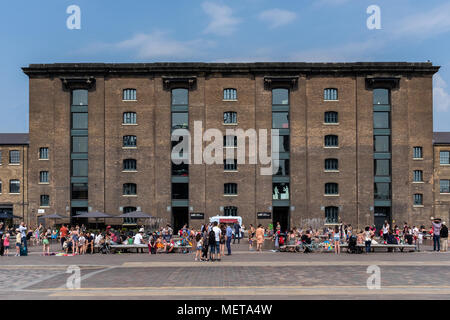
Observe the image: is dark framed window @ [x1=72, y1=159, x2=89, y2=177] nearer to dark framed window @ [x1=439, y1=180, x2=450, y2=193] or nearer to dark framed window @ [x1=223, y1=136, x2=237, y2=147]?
dark framed window @ [x1=223, y1=136, x2=237, y2=147]

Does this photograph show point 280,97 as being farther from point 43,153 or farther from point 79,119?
point 43,153

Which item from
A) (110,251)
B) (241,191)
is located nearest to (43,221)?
(241,191)

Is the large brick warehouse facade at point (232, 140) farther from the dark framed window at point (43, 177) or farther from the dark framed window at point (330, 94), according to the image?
the dark framed window at point (43, 177)

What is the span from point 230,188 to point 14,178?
24.3 meters

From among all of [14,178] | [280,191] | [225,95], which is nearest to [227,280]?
[280,191]

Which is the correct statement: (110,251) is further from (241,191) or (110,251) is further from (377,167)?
(377,167)

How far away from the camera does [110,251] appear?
1137 inches

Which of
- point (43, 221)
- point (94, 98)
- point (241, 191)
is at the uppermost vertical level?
point (94, 98)

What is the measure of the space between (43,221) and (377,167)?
117 ft

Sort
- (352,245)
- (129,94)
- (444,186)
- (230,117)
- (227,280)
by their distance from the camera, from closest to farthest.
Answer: (227,280) → (352,245) → (230,117) → (129,94) → (444,186)

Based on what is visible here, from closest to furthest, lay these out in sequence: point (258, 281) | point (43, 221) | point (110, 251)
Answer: point (258, 281) → point (110, 251) → point (43, 221)

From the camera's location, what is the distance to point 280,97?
5147 centimetres

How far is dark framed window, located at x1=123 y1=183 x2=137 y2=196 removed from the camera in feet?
167

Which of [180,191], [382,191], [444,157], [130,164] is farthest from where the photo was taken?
[444,157]
